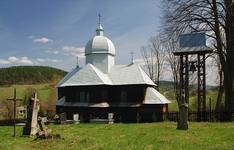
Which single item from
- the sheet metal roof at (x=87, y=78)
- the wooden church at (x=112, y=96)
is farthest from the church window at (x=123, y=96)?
the sheet metal roof at (x=87, y=78)

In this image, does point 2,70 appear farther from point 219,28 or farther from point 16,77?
point 219,28

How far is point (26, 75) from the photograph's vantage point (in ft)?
384

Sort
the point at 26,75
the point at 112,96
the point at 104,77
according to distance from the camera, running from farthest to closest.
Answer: the point at 26,75, the point at 104,77, the point at 112,96

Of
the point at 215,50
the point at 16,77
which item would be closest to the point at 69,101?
the point at 215,50

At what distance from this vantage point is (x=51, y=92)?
70.1 meters

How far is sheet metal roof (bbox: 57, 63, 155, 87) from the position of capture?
40.8m

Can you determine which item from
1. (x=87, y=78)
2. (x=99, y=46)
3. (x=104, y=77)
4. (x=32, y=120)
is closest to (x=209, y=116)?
(x=104, y=77)

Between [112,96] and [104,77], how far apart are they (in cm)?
237

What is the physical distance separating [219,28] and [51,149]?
21.5 m

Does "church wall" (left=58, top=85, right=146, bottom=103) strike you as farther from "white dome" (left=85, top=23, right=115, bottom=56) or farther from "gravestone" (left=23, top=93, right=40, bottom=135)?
"gravestone" (left=23, top=93, right=40, bottom=135)

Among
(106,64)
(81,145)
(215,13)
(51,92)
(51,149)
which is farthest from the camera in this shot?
Result: (51,92)

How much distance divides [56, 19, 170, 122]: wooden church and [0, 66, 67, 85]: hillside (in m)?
67.7

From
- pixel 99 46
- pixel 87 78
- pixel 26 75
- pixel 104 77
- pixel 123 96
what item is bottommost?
pixel 123 96

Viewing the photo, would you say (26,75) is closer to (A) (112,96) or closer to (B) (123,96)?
(A) (112,96)
